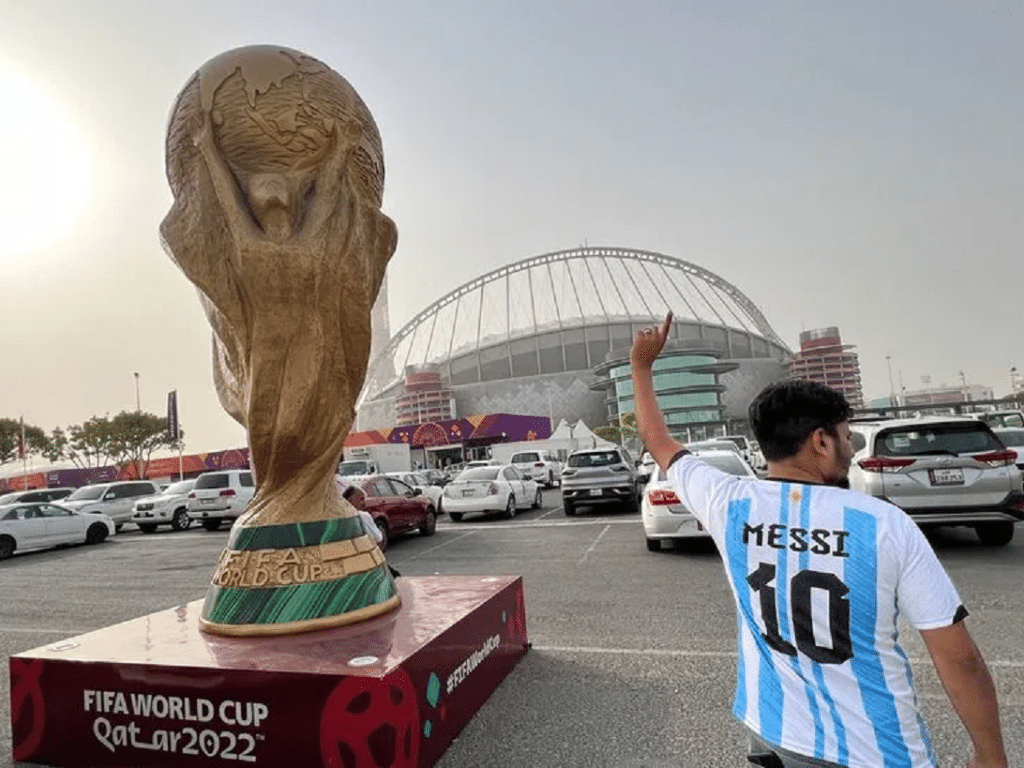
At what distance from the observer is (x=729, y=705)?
3684mm

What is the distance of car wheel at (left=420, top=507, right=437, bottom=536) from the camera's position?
42.0ft

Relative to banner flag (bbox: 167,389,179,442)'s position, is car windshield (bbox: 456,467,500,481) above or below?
below

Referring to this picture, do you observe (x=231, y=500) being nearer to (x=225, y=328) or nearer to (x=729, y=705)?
(x=225, y=328)

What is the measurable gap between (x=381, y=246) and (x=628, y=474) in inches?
439

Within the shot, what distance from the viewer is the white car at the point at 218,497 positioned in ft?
53.9

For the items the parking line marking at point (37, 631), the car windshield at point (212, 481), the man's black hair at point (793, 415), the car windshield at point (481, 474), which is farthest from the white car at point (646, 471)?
the car windshield at point (212, 481)

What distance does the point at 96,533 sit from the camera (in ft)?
51.6

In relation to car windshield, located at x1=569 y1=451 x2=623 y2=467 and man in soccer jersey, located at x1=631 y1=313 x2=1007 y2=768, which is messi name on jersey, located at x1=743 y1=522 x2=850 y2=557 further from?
car windshield, located at x1=569 y1=451 x2=623 y2=467

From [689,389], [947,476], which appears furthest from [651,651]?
[689,389]

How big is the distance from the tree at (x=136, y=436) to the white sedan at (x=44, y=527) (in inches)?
1233

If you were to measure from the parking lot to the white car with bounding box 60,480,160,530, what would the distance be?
6.47 m

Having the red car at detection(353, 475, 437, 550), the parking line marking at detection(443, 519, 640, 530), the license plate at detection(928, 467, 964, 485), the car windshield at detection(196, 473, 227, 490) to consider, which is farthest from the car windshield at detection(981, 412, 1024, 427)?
the car windshield at detection(196, 473, 227, 490)

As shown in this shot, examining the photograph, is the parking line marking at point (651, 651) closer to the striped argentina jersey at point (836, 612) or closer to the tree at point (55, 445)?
the striped argentina jersey at point (836, 612)

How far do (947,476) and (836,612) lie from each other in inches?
281
